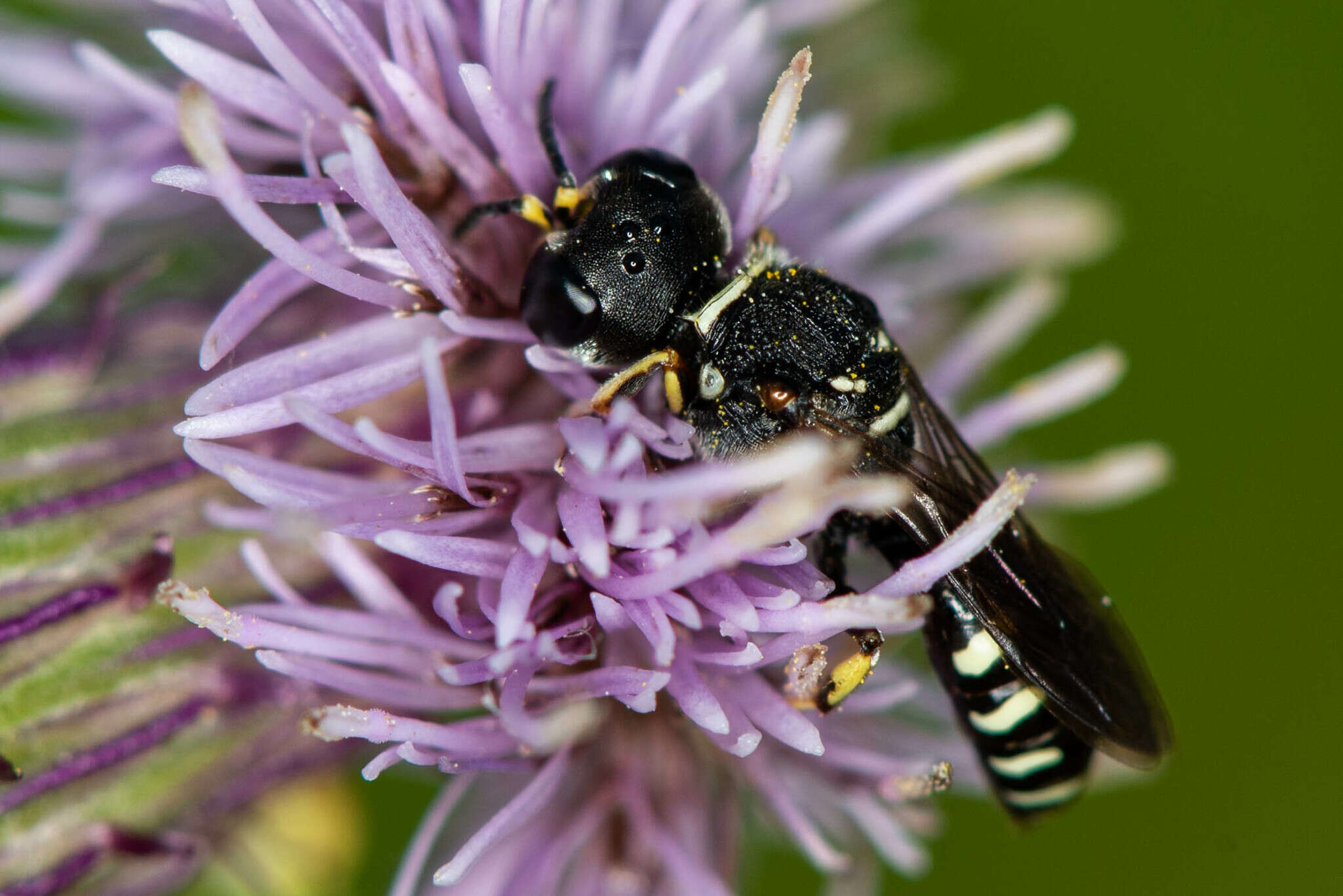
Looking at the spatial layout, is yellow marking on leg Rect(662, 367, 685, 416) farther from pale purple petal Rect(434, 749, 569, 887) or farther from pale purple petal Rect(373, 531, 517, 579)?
pale purple petal Rect(434, 749, 569, 887)

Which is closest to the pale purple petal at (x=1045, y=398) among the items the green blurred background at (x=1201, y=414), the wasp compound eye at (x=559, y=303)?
the wasp compound eye at (x=559, y=303)

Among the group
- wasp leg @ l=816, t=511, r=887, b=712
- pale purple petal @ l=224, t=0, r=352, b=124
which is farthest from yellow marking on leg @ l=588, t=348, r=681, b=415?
pale purple petal @ l=224, t=0, r=352, b=124

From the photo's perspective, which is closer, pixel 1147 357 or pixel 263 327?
pixel 263 327

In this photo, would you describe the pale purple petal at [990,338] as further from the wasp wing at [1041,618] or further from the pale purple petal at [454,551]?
the pale purple petal at [454,551]

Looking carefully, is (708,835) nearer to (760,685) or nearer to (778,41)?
(760,685)

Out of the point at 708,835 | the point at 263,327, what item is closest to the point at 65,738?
the point at 263,327

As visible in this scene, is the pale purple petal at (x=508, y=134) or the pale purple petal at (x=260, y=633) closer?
the pale purple petal at (x=260, y=633)
